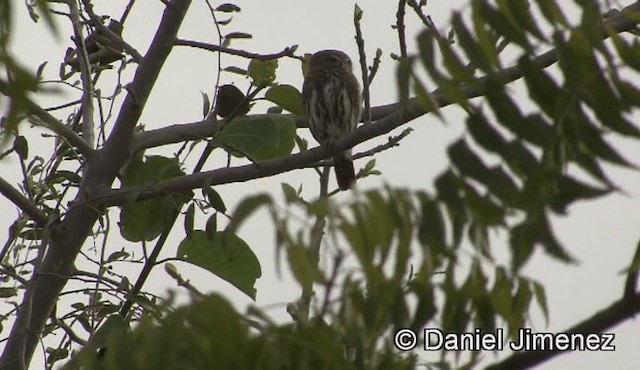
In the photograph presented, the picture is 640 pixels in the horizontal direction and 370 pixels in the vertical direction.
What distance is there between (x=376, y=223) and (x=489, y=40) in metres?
0.37

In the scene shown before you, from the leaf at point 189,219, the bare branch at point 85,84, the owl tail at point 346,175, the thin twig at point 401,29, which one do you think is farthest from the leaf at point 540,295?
the owl tail at point 346,175

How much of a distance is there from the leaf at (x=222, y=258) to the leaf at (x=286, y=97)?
2.10 ft

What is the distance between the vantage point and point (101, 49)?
17.9ft

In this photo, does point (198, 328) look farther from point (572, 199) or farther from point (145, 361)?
point (572, 199)

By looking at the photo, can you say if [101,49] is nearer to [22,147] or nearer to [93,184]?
[22,147]

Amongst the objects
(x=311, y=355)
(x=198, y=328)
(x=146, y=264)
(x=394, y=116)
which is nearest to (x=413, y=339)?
(x=311, y=355)

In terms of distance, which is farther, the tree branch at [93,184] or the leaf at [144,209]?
the leaf at [144,209]

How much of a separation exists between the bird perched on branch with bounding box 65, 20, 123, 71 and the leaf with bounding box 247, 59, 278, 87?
30.3 inches

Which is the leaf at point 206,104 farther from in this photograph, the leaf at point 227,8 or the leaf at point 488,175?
the leaf at point 488,175

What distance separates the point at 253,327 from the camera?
2055 millimetres

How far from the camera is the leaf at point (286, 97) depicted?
4957mm

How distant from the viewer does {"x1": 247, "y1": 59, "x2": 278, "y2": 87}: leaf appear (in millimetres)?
4750

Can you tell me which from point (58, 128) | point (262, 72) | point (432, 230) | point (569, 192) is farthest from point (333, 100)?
point (569, 192)
